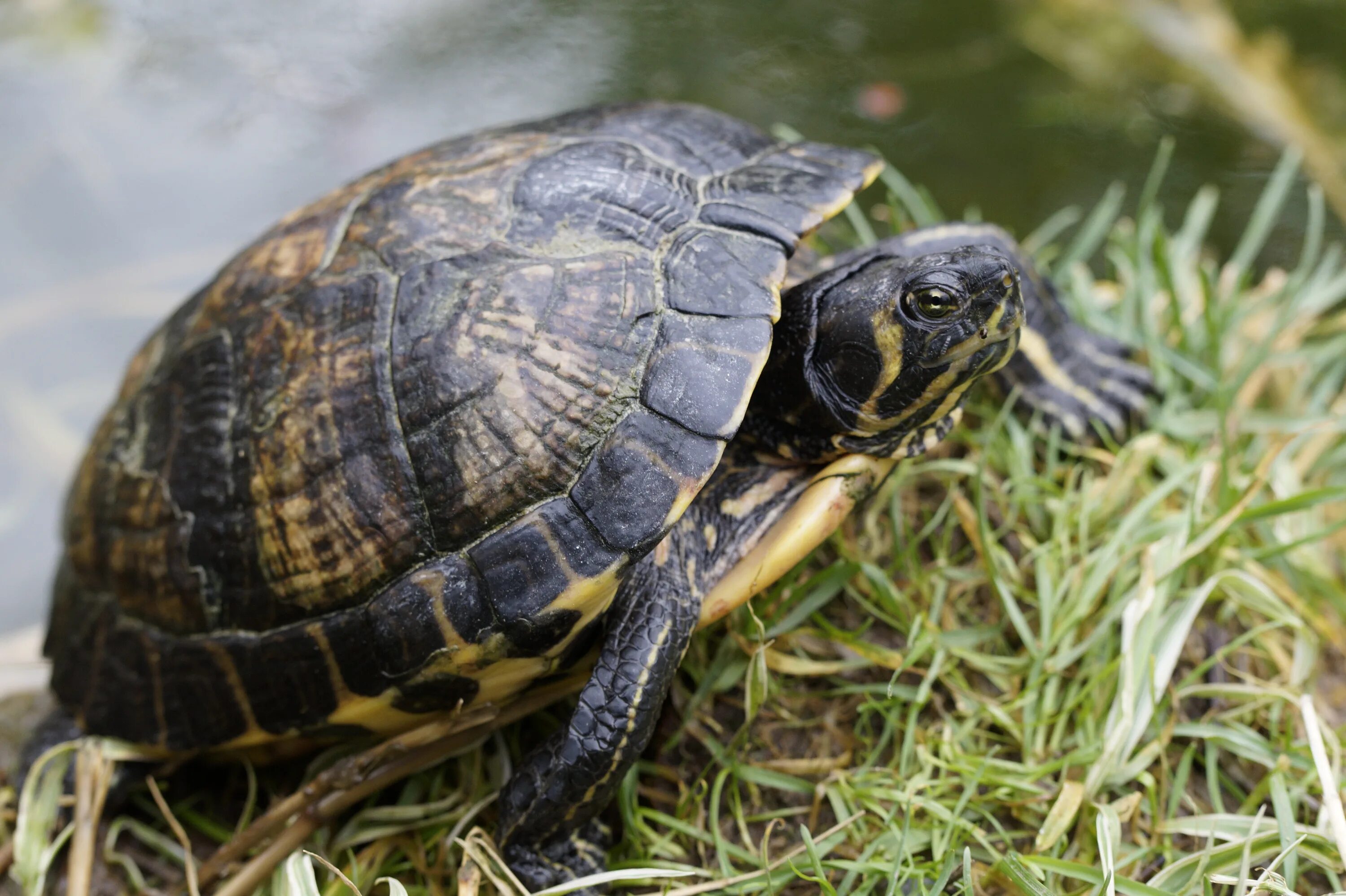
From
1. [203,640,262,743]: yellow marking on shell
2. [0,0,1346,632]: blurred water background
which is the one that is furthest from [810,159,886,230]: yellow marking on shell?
[0,0,1346,632]: blurred water background

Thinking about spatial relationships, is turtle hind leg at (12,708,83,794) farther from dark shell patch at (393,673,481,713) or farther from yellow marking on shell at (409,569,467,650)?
yellow marking on shell at (409,569,467,650)

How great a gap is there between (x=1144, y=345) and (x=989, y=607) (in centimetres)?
119

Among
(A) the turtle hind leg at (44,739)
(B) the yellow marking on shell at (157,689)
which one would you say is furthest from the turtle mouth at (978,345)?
(A) the turtle hind leg at (44,739)

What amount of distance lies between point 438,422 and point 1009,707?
1.56 m

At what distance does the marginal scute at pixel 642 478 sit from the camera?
6.62ft

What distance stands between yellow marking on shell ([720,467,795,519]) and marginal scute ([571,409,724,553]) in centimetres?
35

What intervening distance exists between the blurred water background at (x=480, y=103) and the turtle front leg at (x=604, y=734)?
3188 millimetres

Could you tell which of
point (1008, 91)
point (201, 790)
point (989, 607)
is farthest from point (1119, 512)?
point (1008, 91)

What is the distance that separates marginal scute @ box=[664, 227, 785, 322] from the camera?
2.13 m

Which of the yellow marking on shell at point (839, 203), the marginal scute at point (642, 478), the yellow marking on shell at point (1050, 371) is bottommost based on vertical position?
the yellow marking on shell at point (1050, 371)

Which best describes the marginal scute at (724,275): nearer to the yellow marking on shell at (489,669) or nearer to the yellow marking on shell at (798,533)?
the yellow marking on shell at (798,533)

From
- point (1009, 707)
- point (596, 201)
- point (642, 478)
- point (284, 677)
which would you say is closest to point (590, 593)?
point (642, 478)

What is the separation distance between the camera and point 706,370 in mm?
2076

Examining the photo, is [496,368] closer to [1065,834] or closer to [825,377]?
[825,377]
